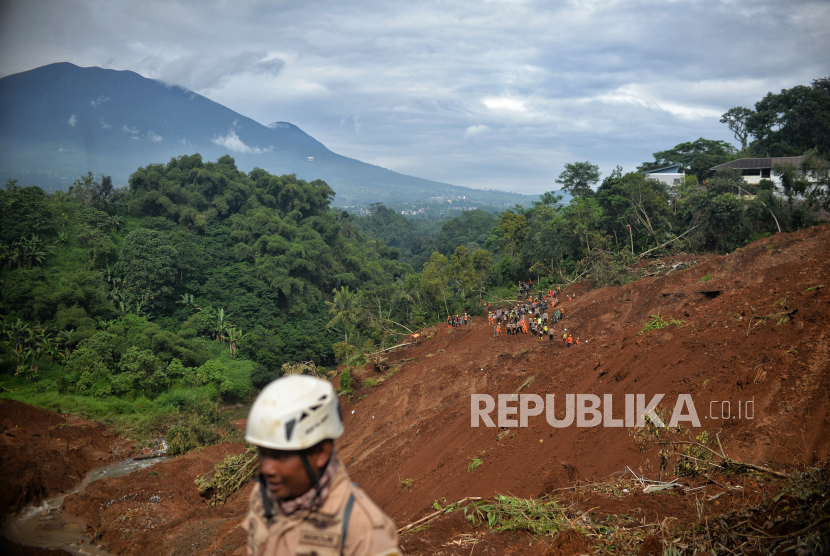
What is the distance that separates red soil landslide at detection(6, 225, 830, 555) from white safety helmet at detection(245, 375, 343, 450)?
3.20 m

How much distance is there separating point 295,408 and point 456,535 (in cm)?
396

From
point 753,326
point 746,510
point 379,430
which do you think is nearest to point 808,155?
point 753,326

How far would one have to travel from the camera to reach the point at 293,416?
132 cm

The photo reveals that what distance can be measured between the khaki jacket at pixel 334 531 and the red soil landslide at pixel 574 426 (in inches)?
120

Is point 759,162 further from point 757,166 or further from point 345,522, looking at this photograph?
point 345,522

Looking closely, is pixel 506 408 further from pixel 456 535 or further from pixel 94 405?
pixel 94 405

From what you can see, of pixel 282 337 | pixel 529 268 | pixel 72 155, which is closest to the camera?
pixel 529 268

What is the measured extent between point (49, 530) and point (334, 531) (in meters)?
14.5

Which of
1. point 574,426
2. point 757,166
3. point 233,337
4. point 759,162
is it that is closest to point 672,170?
point 759,162

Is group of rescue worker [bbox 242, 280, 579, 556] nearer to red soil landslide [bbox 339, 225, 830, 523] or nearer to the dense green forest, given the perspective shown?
red soil landslide [bbox 339, 225, 830, 523]

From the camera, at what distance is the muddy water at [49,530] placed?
10969mm

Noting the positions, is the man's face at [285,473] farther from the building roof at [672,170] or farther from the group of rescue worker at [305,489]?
the building roof at [672,170]

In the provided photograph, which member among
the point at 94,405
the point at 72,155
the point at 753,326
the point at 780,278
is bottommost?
the point at 94,405

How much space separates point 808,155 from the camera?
22266mm
